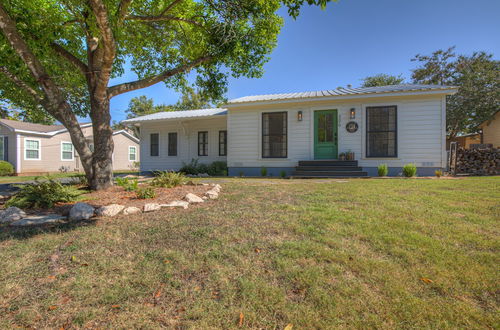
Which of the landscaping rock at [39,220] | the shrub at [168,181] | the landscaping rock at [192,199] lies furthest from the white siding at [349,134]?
the landscaping rock at [39,220]

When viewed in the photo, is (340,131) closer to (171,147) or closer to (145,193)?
(145,193)

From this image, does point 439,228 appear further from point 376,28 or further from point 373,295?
point 376,28

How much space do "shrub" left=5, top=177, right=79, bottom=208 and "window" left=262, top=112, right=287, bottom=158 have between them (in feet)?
22.4

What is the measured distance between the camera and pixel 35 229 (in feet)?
9.26

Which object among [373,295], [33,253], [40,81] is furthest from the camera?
[40,81]

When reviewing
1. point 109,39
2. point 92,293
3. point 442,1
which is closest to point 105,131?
point 109,39

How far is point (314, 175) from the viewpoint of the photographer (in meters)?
8.19

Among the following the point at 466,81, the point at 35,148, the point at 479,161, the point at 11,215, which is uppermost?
the point at 466,81

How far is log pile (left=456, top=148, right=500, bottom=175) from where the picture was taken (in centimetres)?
919

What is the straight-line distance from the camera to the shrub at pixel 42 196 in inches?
147

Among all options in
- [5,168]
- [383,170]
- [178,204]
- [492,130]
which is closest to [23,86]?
[178,204]

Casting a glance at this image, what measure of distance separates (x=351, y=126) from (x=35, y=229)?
8.91 m

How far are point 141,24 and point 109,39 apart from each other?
9.59ft

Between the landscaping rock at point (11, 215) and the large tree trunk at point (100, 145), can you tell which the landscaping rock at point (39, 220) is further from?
the large tree trunk at point (100, 145)
